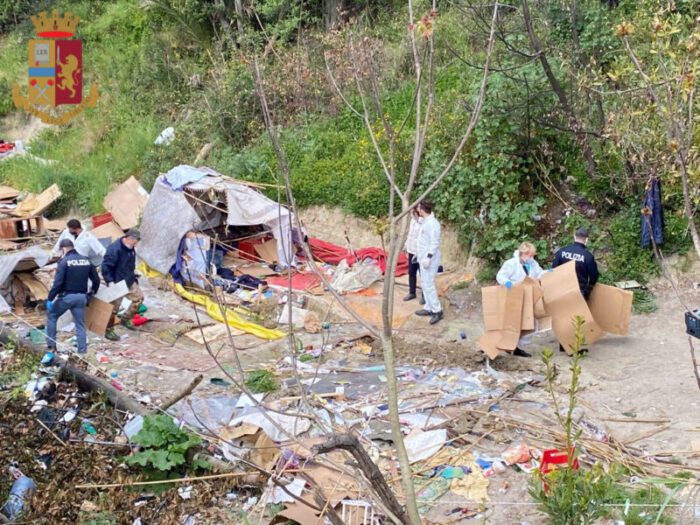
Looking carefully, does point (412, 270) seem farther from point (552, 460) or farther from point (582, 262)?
point (552, 460)

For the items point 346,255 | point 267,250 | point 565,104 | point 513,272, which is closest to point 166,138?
point 267,250

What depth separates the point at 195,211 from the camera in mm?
13414

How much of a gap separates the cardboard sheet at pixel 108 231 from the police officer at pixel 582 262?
9043 millimetres

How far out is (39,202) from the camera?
17.3m

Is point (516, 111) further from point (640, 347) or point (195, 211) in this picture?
point (195, 211)

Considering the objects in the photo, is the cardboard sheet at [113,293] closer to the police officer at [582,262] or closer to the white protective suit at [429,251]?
the white protective suit at [429,251]

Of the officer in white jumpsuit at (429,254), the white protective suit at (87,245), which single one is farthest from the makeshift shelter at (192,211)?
the officer in white jumpsuit at (429,254)

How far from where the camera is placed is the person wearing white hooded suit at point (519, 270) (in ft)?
29.6

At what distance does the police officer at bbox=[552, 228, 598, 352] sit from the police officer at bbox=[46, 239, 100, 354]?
5.62 m

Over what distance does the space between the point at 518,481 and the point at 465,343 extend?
12.1 ft

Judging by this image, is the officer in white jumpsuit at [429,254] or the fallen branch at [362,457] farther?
the officer in white jumpsuit at [429,254]

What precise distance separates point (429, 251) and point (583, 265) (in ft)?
7.06

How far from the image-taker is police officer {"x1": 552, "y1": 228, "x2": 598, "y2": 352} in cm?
900

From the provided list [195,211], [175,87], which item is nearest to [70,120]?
[175,87]
